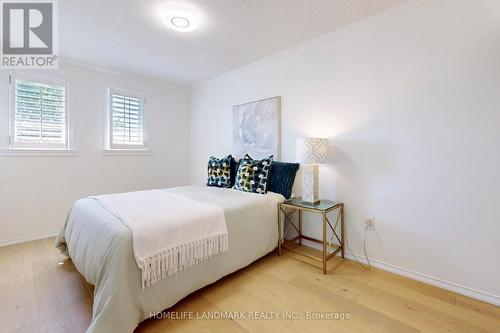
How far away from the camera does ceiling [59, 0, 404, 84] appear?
1.90 meters

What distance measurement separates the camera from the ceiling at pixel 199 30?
1.90 metres

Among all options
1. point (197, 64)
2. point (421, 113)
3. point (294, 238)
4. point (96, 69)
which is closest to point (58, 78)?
point (96, 69)

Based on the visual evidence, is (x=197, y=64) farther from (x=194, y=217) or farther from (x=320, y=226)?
(x=320, y=226)

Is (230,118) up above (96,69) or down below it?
below

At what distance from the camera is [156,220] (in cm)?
152

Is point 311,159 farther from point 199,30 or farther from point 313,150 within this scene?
point 199,30

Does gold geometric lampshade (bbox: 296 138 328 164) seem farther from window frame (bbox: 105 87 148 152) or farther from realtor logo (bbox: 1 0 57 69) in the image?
window frame (bbox: 105 87 148 152)

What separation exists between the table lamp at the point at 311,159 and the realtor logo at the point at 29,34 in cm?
248

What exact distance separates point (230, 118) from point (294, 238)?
1.96 metres

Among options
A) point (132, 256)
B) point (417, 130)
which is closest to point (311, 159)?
point (417, 130)

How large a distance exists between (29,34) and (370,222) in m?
3.90

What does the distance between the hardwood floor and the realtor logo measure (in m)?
2.25

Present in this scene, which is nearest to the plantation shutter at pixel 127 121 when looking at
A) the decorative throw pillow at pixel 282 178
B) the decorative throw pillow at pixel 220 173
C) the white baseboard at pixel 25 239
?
the white baseboard at pixel 25 239

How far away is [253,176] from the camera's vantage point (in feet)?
8.61
